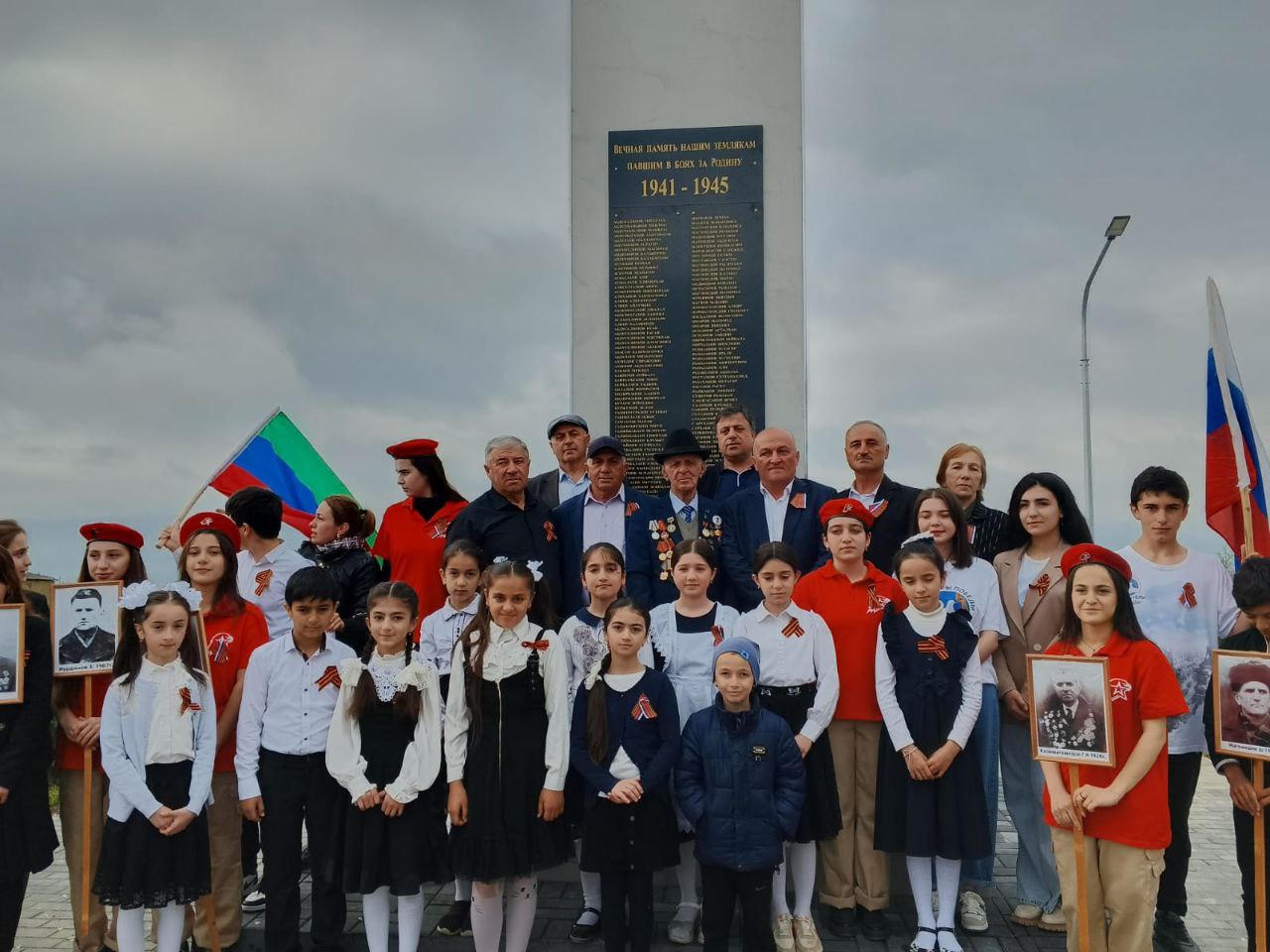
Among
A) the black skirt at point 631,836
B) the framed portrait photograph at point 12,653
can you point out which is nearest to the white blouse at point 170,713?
the framed portrait photograph at point 12,653

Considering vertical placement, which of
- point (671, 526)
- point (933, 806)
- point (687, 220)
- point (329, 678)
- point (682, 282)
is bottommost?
point (933, 806)

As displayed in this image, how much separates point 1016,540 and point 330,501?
12.5ft

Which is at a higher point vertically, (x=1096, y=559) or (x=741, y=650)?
(x=1096, y=559)

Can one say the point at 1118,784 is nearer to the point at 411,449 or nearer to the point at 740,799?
the point at 740,799

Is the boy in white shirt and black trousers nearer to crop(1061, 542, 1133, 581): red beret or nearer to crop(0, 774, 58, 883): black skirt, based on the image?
crop(0, 774, 58, 883): black skirt

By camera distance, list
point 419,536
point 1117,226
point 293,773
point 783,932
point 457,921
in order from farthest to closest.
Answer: point 1117,226 < point 419,536 < point 457,921 < point 783,932 < point 293,773

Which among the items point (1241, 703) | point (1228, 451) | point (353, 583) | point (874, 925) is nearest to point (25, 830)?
point (353, 583)

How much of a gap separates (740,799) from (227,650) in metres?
2.47

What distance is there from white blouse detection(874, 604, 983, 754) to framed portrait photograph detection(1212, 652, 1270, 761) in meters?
0.94

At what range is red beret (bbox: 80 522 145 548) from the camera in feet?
15.0

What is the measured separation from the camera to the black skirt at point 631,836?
3936 mm

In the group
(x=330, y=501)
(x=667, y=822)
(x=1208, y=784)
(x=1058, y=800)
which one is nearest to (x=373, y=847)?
(x=667, y=822)

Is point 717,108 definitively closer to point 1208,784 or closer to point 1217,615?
point 1217,615

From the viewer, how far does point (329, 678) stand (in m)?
4.15
